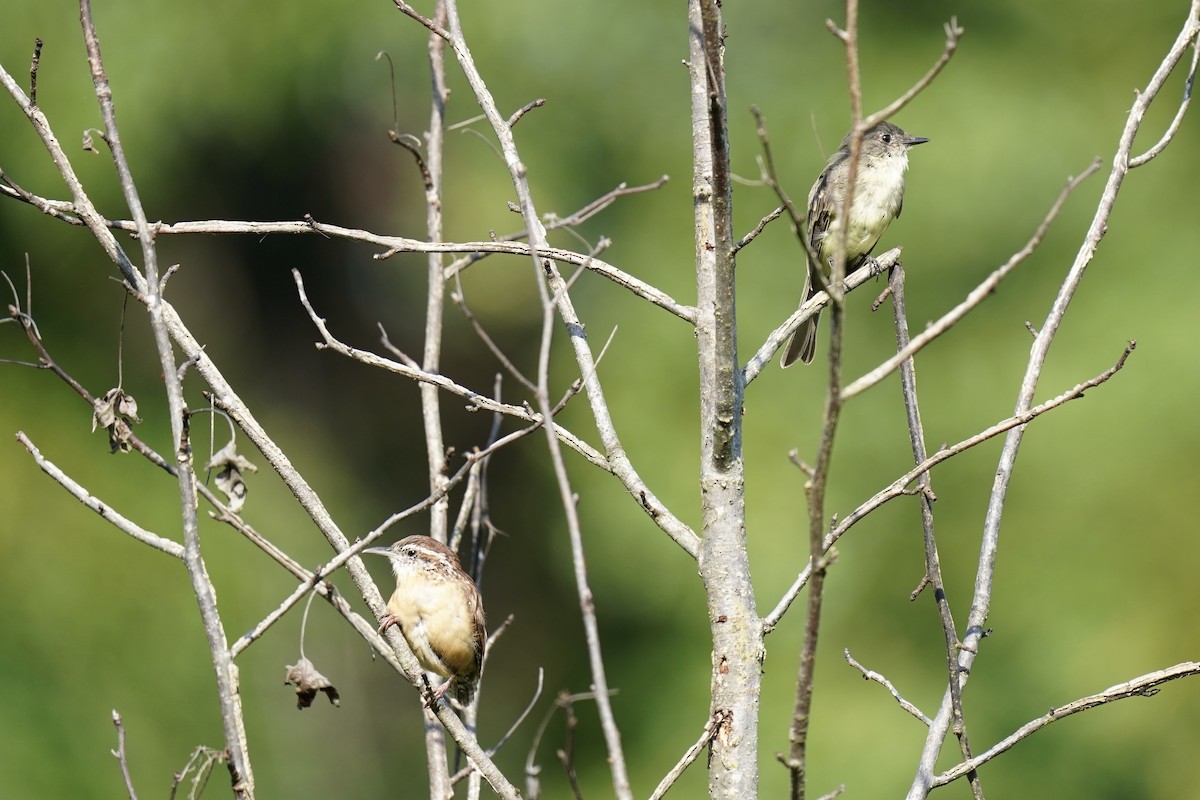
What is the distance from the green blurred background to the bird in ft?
4.94

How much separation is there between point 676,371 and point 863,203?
225cm

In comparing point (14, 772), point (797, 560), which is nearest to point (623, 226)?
point (797, 560)

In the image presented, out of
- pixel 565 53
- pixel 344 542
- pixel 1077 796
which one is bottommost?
pixel 344 542

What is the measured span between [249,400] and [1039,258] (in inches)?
241

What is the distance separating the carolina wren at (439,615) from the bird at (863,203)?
1999 millimetres

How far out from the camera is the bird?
5.58 metres

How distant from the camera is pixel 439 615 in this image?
4.20 metres

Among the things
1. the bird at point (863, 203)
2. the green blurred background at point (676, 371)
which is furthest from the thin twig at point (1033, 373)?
the green blurred background at point (676, 371)

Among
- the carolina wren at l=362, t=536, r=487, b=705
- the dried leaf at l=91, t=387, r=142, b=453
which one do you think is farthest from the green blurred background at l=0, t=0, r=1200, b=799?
the dried leaf at l=91, t=387, r=142, b=453

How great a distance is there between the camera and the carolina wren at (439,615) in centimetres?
416

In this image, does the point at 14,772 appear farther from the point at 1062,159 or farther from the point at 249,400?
the point at 1062,159

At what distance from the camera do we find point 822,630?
7238 millimetres

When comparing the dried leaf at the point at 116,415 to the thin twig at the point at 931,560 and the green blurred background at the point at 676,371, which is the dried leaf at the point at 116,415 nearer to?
the thin twig at the point at 931,560

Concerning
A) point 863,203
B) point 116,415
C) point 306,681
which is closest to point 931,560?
point 306,681
